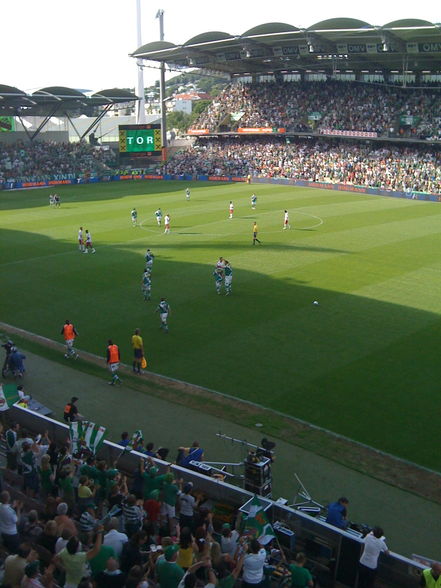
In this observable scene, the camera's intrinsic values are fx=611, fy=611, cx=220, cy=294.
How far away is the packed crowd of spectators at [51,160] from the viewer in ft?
266

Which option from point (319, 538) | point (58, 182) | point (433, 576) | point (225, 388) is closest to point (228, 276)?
point (225, 388)

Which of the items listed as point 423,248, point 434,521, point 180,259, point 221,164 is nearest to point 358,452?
point 434,521

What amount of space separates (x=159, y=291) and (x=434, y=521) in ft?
60.7

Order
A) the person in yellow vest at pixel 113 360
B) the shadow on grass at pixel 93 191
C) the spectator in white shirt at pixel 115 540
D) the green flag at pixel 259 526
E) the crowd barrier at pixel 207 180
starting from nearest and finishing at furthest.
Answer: the spectator in white shirt at pixel 115 540 → the green flag at pixel 259 526 → the person in yellow vest at pixel 113 360 → the shadow on grass at pixel 93 191 → the crowd barrier at pixel 207 180

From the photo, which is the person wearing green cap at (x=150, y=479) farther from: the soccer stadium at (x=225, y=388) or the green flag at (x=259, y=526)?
the green flag at (x=259, y=526)

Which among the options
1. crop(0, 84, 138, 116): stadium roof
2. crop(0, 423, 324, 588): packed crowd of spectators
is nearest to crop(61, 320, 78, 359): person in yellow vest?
crop(0, 423, 324, 588): packed crowd of spectators

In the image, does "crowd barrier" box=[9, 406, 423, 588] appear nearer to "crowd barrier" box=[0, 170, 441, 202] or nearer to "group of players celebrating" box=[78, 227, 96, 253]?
"group of players celebrating" box=[78, 227, 96, 253]

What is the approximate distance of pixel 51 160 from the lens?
3396 inches

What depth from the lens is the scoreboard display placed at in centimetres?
8325

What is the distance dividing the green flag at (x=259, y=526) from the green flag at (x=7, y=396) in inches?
306

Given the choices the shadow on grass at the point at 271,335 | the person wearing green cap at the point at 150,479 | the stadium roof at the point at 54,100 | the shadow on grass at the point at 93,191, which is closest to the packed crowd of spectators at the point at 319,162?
the shadow on grass at the point at 93,191

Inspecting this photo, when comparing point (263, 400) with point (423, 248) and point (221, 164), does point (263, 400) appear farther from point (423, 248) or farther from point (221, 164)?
point (221, 164)

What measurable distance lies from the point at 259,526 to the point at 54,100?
78.6 metres

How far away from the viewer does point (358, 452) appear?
15.2 m
